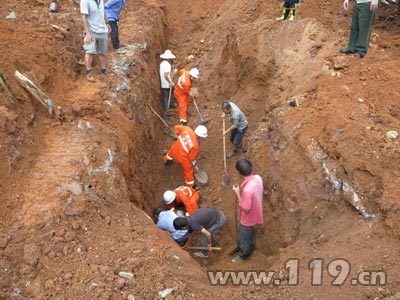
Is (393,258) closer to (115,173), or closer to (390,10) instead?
(115,173)

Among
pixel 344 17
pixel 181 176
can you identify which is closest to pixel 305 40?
pixel 344 17

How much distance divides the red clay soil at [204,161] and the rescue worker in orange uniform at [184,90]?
1.13ft

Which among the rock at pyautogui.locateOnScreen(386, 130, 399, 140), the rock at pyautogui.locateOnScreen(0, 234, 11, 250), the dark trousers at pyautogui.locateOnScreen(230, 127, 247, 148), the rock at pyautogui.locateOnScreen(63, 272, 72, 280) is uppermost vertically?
the rock at pyautogui.locateOnScreen(386, 130, 399, 140)

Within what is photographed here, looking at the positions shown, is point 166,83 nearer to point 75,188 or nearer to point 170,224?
point 170,224

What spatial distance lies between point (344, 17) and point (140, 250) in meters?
6.69

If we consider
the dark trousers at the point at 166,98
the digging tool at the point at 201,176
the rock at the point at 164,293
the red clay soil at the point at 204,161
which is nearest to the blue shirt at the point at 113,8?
the red clay soil at the point at 204,161

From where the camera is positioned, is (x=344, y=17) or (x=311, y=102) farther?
(x=344, y=17)

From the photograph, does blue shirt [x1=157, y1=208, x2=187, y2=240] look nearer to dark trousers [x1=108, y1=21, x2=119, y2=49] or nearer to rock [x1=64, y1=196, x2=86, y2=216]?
rock [x1=64, y1=196, x2=86, y2=216]

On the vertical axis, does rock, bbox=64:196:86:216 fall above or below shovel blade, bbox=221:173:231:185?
above

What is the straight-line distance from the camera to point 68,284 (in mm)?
4402

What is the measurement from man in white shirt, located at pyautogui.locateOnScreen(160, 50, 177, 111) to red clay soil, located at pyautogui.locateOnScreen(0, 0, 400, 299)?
229mm

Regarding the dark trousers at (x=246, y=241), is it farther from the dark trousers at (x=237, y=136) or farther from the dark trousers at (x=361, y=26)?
the dark trousers at (x=361, y=26)

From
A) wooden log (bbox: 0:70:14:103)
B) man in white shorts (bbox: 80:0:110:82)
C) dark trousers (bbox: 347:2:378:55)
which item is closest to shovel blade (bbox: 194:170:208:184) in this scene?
man in white shorts (bbox: 80:0:110:82)

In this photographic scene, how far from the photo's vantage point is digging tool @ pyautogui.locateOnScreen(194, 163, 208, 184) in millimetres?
8039
